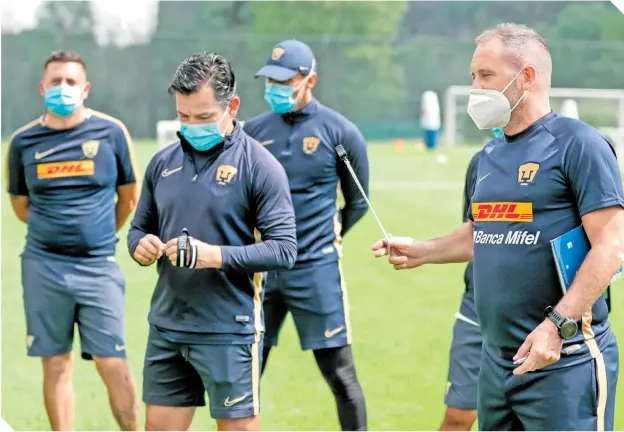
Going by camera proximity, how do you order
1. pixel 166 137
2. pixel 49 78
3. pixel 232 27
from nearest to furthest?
pixel 49 78, pixel 166 137, pixel 232 27

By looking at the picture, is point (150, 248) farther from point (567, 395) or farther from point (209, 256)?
point (567, 395)

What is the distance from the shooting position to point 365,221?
637 inches

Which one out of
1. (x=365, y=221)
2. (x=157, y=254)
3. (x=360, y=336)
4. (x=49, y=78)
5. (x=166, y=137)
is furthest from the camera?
(x=166, y=137)

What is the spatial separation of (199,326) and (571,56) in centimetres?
3210

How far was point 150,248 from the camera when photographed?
181 inches

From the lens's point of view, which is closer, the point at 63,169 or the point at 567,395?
the point at 567,395

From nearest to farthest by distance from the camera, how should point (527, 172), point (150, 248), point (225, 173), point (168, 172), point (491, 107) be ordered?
point (527, 172) < point (491, 107) < point (150, 248) < point (225, 173) < point (168, 172)

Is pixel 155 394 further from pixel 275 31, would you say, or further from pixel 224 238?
pixel 275 31

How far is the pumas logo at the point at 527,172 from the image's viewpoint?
158 inches

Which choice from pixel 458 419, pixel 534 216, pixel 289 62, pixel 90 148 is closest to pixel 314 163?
pixel 289 62

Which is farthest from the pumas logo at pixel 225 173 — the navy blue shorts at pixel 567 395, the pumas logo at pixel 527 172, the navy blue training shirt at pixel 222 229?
the navy blue shorts at pixel 567 395

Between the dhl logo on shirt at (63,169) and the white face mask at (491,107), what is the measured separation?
296cm

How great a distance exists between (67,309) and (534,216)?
11.2 feet

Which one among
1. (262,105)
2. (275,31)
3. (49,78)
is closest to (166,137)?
(262,105)
